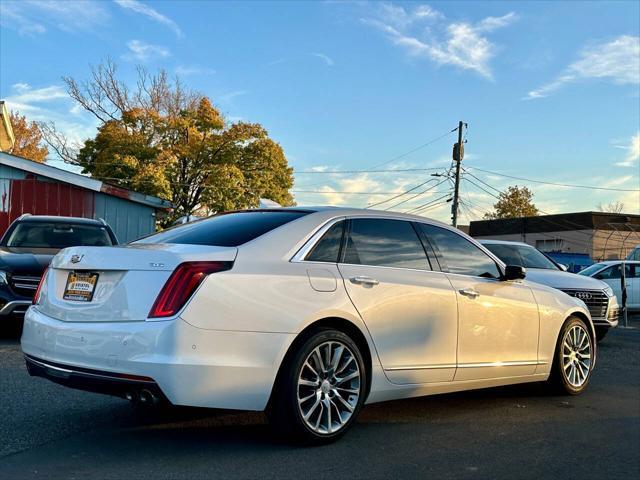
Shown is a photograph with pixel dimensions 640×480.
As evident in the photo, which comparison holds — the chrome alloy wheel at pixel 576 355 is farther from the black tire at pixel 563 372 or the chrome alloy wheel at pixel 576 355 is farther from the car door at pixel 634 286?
the car door at pixel 634 286

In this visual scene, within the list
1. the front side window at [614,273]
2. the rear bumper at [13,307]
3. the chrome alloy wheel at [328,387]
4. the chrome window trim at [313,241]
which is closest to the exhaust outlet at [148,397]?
the chrome alloy wheel at [328,387]

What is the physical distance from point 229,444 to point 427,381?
1570 mm

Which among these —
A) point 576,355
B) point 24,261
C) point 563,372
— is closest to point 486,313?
point 563,372

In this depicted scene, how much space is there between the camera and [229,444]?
14.8ft

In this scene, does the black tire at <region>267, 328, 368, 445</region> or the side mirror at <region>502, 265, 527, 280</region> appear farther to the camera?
the side mirror at <region>502, 265, 527, 280</region>

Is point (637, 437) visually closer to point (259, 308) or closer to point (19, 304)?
point (259, 308)

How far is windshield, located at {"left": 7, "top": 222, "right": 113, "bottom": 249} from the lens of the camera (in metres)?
9.83

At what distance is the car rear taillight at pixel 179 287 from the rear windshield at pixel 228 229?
1.33ft

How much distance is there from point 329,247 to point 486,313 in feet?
5.29

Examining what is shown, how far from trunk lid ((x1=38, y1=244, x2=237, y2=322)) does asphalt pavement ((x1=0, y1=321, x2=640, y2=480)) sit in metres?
0.89

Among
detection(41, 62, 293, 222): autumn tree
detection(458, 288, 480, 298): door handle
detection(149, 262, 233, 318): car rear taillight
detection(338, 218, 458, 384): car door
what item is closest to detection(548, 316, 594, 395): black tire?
detection(458, 288, 480, 298): door handle

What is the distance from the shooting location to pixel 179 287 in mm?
3977

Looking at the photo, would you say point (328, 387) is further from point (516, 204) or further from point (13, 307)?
point (516, 204)

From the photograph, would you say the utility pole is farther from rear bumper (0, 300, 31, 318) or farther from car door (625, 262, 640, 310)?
rear bumper (0, 300, 31, 318)
